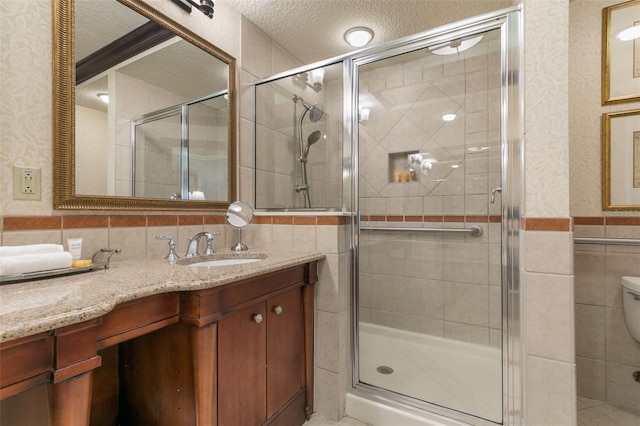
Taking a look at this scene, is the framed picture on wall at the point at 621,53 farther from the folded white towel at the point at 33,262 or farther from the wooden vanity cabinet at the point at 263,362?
the folded white towel at the point at 33,262

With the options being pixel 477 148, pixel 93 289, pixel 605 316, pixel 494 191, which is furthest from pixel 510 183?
pixel 93 289

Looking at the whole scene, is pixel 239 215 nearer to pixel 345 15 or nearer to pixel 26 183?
pixel 26 183

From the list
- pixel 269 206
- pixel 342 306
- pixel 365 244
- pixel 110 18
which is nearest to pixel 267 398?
pixel 342 306

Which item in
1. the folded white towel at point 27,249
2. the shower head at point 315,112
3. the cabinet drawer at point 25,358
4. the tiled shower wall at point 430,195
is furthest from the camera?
the shower head at point 315,112

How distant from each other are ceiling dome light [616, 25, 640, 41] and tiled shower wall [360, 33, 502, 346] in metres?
0.75

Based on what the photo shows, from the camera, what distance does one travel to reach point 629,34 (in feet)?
5.14

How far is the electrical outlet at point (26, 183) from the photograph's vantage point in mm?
970

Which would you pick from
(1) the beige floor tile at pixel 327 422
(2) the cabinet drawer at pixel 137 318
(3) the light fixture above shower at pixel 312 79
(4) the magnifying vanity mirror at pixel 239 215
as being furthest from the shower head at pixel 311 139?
(1) the beige floor tile at pixel 327 422

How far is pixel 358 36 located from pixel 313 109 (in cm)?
65

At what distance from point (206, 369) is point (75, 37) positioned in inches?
51.3

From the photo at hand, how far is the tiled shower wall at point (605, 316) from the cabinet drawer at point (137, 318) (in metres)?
2.11

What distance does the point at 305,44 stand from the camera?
218cm

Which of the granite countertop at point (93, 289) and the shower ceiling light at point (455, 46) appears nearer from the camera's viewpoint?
the granite countertop at point (93, 289)

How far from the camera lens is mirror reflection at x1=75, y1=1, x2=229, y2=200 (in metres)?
1.15
